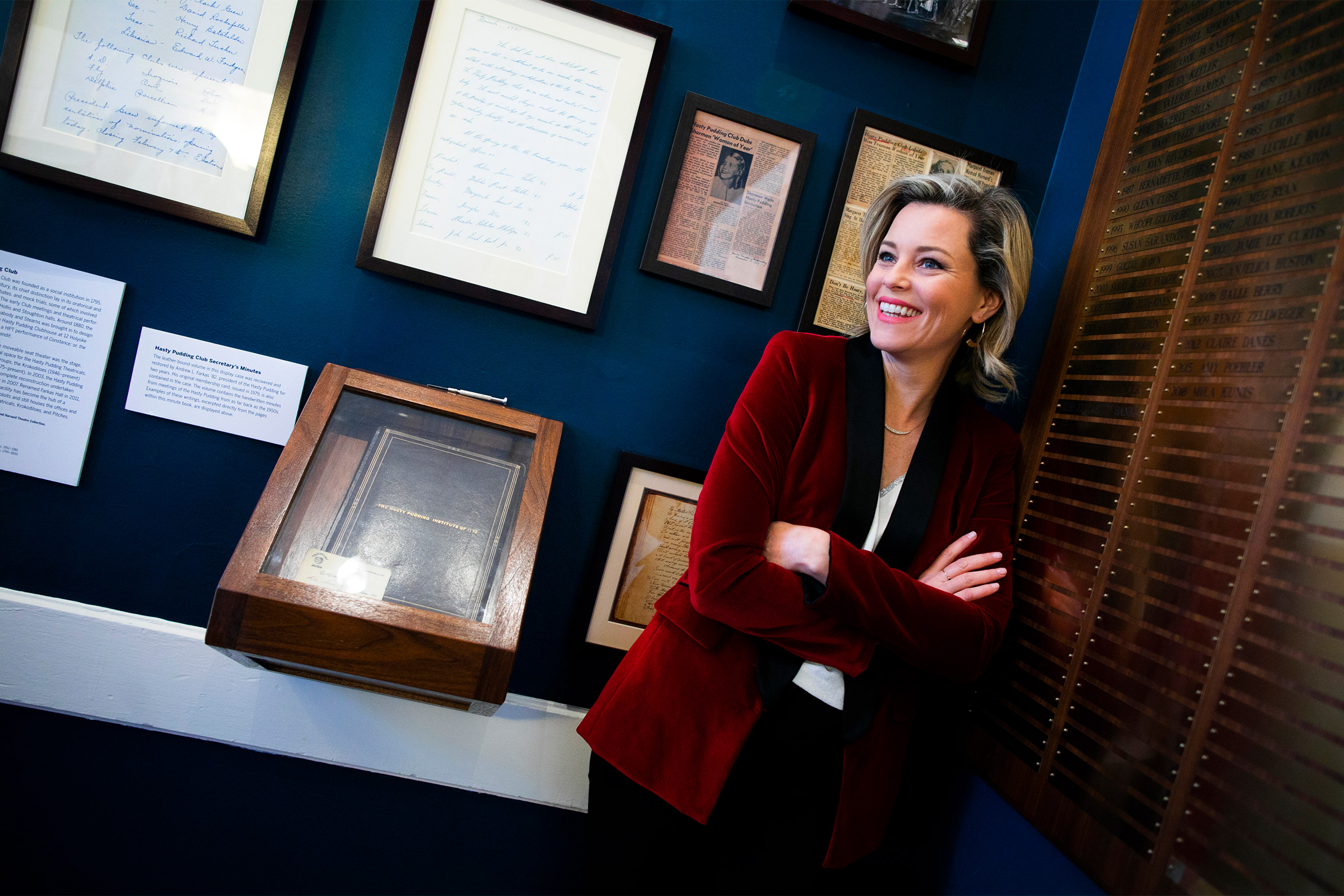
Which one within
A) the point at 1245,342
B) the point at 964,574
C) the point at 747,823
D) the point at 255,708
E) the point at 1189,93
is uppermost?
the point at 1189,93

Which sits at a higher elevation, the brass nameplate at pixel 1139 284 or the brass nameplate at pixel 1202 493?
the brass nameplate at pixel 1139 284

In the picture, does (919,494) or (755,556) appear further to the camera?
(919,494)

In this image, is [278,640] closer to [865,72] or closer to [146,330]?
[146,330]

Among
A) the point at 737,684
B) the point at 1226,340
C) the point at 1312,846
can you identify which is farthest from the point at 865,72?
the point at 1312,846

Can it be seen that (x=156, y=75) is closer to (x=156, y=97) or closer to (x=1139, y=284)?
(x=156, y=97)

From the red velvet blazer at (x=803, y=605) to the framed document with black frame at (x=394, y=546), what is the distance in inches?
11.8

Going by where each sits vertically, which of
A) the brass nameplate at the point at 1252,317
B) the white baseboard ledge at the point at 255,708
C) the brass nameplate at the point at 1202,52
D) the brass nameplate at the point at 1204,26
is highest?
the brass nameplate at the point at 1204,26

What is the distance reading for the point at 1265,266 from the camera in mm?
1306

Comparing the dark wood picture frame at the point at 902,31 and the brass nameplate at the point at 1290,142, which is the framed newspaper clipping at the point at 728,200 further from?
the brass nameplate at the point at 1290,142

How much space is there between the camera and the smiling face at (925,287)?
1.56 m

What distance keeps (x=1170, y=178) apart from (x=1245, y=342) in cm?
44

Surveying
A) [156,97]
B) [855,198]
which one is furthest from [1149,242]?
[156,97]

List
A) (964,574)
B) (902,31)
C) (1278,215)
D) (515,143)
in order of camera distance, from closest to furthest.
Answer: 1. (1278,215)
2. (964,574)
3. (515,143)
4. (902,31)

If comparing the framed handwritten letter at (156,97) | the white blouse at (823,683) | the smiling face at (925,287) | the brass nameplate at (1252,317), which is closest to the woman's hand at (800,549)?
the white blouse at (823,683)
